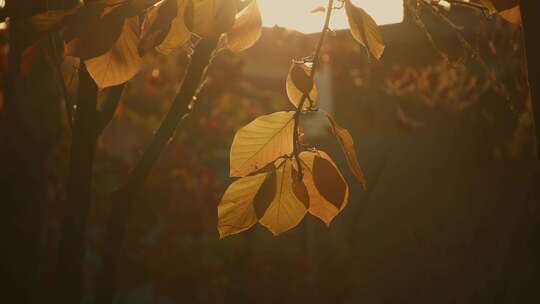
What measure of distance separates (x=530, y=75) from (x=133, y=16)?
0.51m

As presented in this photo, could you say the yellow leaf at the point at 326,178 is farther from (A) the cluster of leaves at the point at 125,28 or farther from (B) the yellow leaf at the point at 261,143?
(A) the cluster of leaves at the point at 125,28

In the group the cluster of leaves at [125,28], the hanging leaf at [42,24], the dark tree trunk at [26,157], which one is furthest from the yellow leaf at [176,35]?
the dark tree trunk at [26,157]

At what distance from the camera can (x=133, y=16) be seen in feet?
2.77

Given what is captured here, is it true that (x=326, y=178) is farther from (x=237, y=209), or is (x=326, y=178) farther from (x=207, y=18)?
(x=207, y=18)

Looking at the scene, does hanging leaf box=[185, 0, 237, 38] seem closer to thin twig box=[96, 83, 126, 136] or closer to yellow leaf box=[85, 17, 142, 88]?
yellow leaf box=[85, 17, 142, 88]

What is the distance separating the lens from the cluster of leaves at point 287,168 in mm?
946

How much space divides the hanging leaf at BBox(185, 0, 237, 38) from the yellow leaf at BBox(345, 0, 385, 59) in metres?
0.18

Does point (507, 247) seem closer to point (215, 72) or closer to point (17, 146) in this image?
point (215, 72)

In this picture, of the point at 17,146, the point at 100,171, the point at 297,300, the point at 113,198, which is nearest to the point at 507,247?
the point at 297,300

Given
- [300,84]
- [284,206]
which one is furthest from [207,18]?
[284,206]

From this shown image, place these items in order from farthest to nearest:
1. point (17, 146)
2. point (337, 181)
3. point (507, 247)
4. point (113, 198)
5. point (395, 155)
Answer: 1. point (395, 155)
2. point (507, 247)
3. point (17, 146)
4. point (113, 198)
5. point (337, 181)

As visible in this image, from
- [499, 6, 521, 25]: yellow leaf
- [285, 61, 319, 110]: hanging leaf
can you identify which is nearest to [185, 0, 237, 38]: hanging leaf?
[285, 61, 319, 110]: hanging leaf

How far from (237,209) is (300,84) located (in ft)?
0.66

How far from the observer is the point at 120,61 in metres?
0.87
